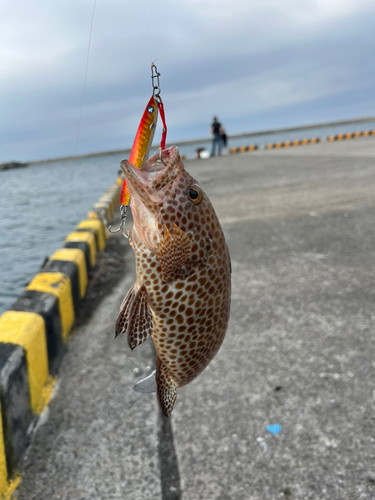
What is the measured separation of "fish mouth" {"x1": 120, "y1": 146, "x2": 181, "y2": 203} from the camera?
1215mm

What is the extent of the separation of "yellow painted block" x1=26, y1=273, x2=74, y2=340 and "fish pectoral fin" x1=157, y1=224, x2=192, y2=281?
296cm

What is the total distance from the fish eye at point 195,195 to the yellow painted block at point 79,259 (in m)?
3.73

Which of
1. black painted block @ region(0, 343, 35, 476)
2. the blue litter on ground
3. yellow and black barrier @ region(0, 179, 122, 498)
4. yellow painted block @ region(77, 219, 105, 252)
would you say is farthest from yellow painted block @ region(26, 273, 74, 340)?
yellow painted block @ region(77, 219, 105, 252)

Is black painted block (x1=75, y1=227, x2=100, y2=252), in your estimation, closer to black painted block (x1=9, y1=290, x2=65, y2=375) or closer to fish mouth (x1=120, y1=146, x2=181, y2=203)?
black painted block (x1=9, y1=290, x2=65, y2=375)

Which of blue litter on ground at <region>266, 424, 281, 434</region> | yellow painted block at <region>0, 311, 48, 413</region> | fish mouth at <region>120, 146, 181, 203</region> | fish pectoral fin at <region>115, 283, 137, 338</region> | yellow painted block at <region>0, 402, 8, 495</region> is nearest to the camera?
fish mouth at <region>120, 146, 181, 203</region>

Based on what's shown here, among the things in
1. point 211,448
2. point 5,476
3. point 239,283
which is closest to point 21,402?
point 5,476

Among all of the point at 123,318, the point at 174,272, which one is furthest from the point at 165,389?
the point at 174,272

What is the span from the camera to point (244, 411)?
286cm

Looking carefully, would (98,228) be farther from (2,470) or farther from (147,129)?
(147,129)

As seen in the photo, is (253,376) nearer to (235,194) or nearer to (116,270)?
(116,270)

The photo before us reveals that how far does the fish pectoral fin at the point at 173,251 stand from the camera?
1.23 metres

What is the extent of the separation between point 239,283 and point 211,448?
2.58 metres

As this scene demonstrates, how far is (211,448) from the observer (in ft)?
8.52

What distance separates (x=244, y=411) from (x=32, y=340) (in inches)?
67.9
